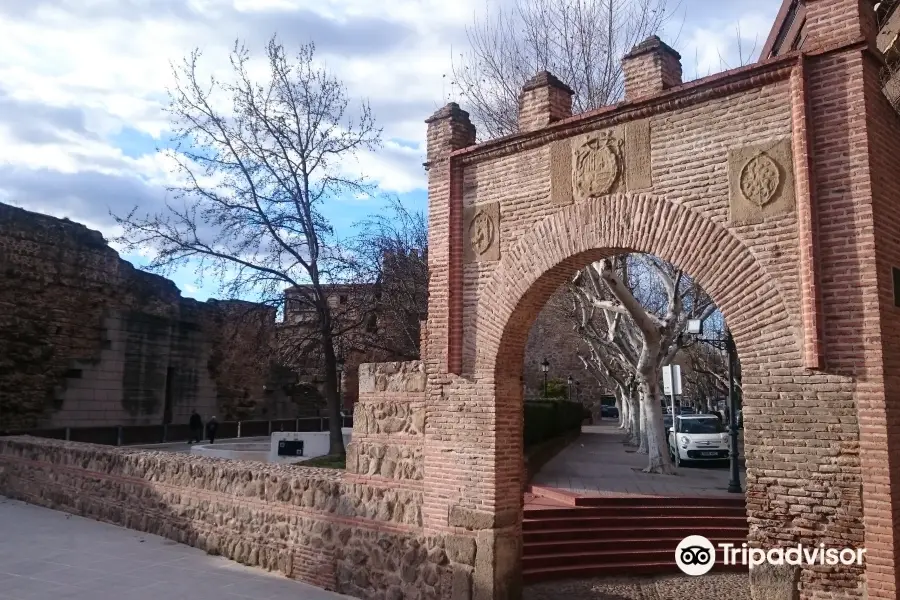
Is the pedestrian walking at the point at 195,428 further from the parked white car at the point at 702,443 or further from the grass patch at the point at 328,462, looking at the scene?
the parked white car at the point at 702,443

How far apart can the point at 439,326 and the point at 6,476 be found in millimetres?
11098

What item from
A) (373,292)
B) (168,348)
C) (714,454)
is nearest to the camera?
(373,292)

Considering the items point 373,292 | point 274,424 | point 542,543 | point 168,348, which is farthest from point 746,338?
point 274,424

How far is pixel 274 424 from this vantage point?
27.5 m

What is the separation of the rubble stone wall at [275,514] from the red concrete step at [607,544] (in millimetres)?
2107

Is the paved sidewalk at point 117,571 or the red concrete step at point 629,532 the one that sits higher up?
the red concrete step at point 629,532

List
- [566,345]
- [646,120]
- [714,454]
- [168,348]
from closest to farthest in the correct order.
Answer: [646,120] < [714,454] < [168,348] < [566,345]

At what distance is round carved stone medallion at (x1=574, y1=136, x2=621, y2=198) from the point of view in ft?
20.9

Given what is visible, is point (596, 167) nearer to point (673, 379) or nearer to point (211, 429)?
point (673, 379)

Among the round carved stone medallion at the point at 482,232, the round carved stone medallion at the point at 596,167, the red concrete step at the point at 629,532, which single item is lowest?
the red concrete step at the point at 629,532

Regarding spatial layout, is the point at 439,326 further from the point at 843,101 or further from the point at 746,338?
the point at 843,101

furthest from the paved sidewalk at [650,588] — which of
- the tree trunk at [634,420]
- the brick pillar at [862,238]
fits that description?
the tree trunk at [634,420]

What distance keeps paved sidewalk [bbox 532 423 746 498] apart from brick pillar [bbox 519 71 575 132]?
20.9 feet

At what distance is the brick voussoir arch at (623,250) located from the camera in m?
5.37
